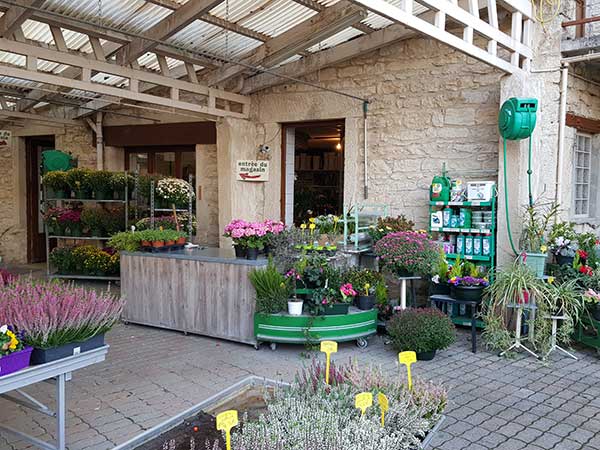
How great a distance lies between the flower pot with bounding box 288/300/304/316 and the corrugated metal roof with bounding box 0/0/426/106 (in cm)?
342

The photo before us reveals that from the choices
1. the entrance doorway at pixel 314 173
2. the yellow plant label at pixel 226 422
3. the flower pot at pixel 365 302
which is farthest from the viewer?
the entrance doorway at pixel 314 173

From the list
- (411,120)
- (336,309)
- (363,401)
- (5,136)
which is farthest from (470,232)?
(5,136)

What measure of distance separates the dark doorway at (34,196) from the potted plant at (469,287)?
8.93 metres

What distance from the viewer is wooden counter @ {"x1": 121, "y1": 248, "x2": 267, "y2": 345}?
5430 millimetres

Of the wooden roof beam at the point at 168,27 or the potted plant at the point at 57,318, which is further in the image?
the wooden roof beam at the point at 168,27

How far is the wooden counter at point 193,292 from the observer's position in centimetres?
543

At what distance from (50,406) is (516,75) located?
5.65 m

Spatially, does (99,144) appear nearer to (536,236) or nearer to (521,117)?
(521,117)

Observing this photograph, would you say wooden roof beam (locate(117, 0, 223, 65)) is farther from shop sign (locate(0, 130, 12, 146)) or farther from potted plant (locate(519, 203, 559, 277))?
shop sign (locate(0, 130, 12, 146))

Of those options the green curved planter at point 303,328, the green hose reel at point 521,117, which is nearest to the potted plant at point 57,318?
the green curved planter at point 303,328

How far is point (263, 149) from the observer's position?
325 inches

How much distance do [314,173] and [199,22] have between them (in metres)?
4.51

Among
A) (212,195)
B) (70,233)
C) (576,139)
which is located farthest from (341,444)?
(70,233)

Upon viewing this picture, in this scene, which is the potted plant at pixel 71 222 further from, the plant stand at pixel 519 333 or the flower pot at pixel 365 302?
the plant stand at pixel 519 333
